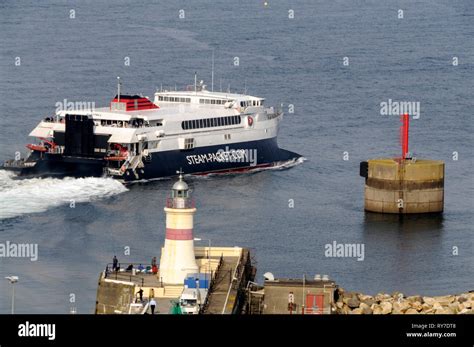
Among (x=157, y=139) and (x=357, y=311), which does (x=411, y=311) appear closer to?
(x=357, y=311)

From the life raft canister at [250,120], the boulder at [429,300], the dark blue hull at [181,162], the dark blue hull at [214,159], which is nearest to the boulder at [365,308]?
the boulder at [429,300]

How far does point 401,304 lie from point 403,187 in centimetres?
2849

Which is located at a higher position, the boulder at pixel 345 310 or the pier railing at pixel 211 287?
the pier railing at pixel 211 287

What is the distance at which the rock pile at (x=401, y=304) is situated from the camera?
6681 cm

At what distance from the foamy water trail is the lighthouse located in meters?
27.9

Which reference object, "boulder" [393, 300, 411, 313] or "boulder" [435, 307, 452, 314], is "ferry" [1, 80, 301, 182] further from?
"boulder" [435, 307, 452, 314]

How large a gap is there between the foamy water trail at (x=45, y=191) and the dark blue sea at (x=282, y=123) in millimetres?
143

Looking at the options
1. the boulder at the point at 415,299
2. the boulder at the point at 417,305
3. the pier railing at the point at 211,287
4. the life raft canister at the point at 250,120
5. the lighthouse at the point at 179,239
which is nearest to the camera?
the pier railing at the point at 211,287

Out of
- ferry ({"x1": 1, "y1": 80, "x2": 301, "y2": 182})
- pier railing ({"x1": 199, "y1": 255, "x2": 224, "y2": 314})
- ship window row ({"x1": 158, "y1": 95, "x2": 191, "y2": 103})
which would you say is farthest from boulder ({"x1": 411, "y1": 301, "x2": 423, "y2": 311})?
ship window row ({"x1": 158, "y1": 95, "x2": 191, "y2": 103})

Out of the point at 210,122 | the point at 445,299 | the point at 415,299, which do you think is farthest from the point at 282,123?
the point at 415,299

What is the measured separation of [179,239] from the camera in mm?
62250

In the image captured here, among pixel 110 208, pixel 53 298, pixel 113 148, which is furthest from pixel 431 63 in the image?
pixel 53 298

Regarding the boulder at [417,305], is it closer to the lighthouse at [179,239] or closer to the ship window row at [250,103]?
the lighthouse at [179,239]
